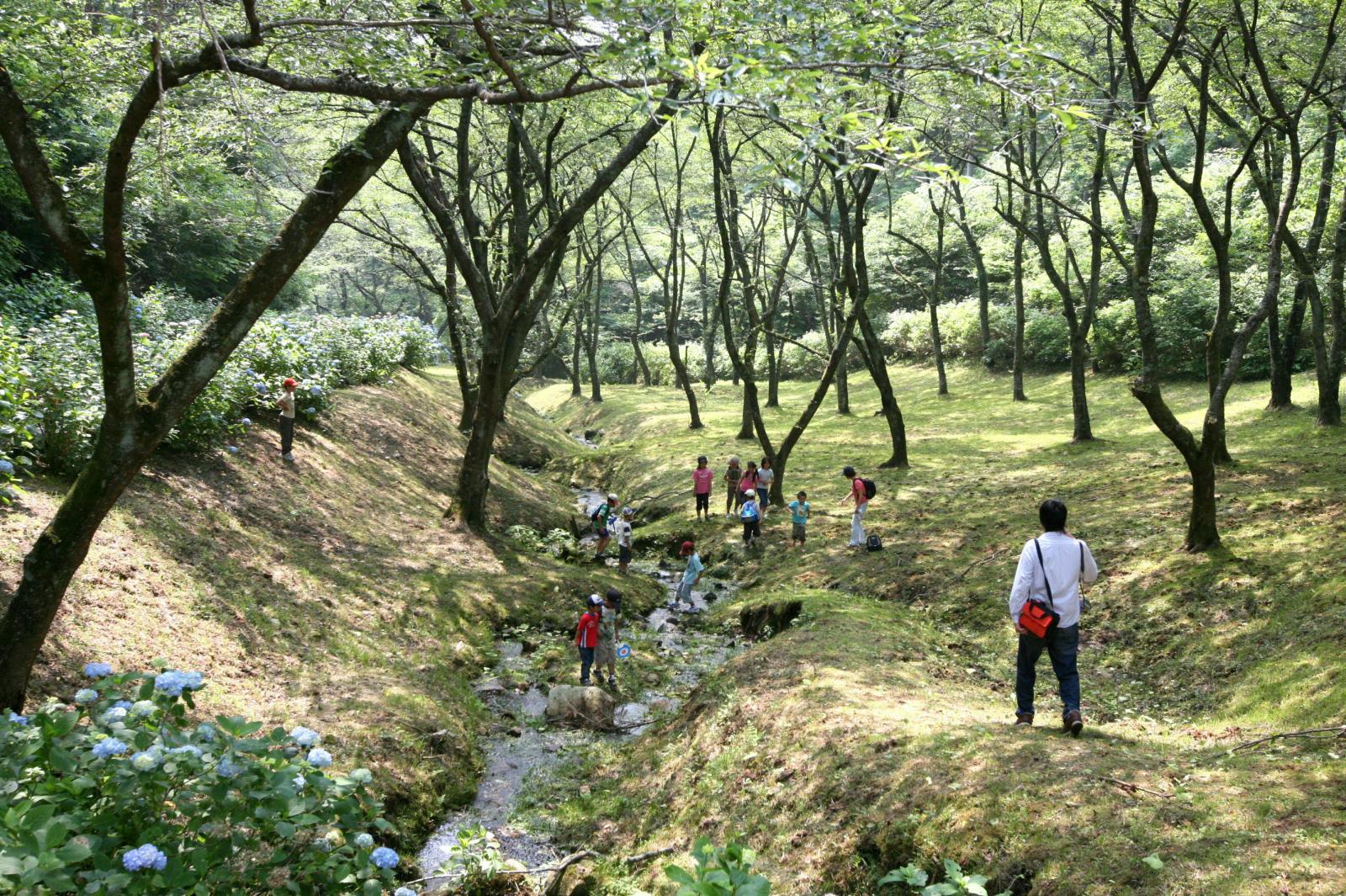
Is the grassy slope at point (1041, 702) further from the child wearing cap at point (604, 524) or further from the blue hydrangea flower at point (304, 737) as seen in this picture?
the blue hydrangea flower at point (304, 737)

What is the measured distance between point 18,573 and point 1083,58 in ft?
Answer: 74.5

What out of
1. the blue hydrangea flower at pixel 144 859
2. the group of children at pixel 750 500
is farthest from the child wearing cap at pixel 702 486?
the blue hydrangea flower at pixel 144 859

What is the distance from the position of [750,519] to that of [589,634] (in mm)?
6591

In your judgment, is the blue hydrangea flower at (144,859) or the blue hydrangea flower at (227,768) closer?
the blue hydrangea flower at (144,859)

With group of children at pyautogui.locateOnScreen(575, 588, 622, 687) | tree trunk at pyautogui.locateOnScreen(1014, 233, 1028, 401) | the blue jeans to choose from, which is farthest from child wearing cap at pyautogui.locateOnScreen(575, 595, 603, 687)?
tree trunk at pyautogui.locateOnScreen(1014, 233, 1028, 401)

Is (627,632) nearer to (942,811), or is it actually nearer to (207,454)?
(207,454)

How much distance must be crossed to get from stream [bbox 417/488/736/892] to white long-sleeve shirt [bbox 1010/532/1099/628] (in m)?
4.63

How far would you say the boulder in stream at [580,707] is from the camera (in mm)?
9953

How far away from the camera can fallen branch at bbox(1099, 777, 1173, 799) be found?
5262 mm

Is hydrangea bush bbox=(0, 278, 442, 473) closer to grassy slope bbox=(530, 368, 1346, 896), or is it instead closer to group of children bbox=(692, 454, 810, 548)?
grassy slope bbox=(530, 368, 1346, 896)

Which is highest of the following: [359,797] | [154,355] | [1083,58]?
[1083,58]

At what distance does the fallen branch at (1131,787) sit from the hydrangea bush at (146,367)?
371 inches

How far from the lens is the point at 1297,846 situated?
14.6 feet

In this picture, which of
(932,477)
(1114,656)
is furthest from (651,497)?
(1114,656)
